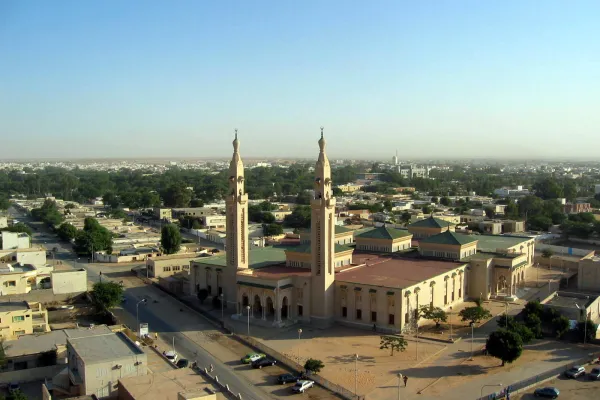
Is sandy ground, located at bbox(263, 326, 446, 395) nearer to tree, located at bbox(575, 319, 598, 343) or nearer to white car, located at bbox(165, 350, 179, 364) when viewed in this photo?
white car, located at bbox(165, 350, 179, 364)

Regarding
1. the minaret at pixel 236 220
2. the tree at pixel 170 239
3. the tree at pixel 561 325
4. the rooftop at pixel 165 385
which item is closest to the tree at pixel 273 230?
the tree at pixel 170 239

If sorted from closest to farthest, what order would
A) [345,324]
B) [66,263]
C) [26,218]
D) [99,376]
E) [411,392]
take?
[99,376] < [411,392] < [345,324] < [66,263] < [26,218]

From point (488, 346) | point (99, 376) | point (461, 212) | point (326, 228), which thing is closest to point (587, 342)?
point (488, 346)

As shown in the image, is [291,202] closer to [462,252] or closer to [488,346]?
[462,252]

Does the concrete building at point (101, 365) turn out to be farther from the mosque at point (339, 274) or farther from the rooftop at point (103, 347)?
the mosque at point (339, 274)

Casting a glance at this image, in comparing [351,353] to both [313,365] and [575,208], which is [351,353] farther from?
[575,208]

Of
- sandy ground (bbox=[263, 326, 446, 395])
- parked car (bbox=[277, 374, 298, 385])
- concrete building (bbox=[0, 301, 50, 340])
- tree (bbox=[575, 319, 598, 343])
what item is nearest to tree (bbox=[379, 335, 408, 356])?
sandy ground (bbox=[263, 326, 446, 395])

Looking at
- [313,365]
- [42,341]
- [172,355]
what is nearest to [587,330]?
[313,365]
